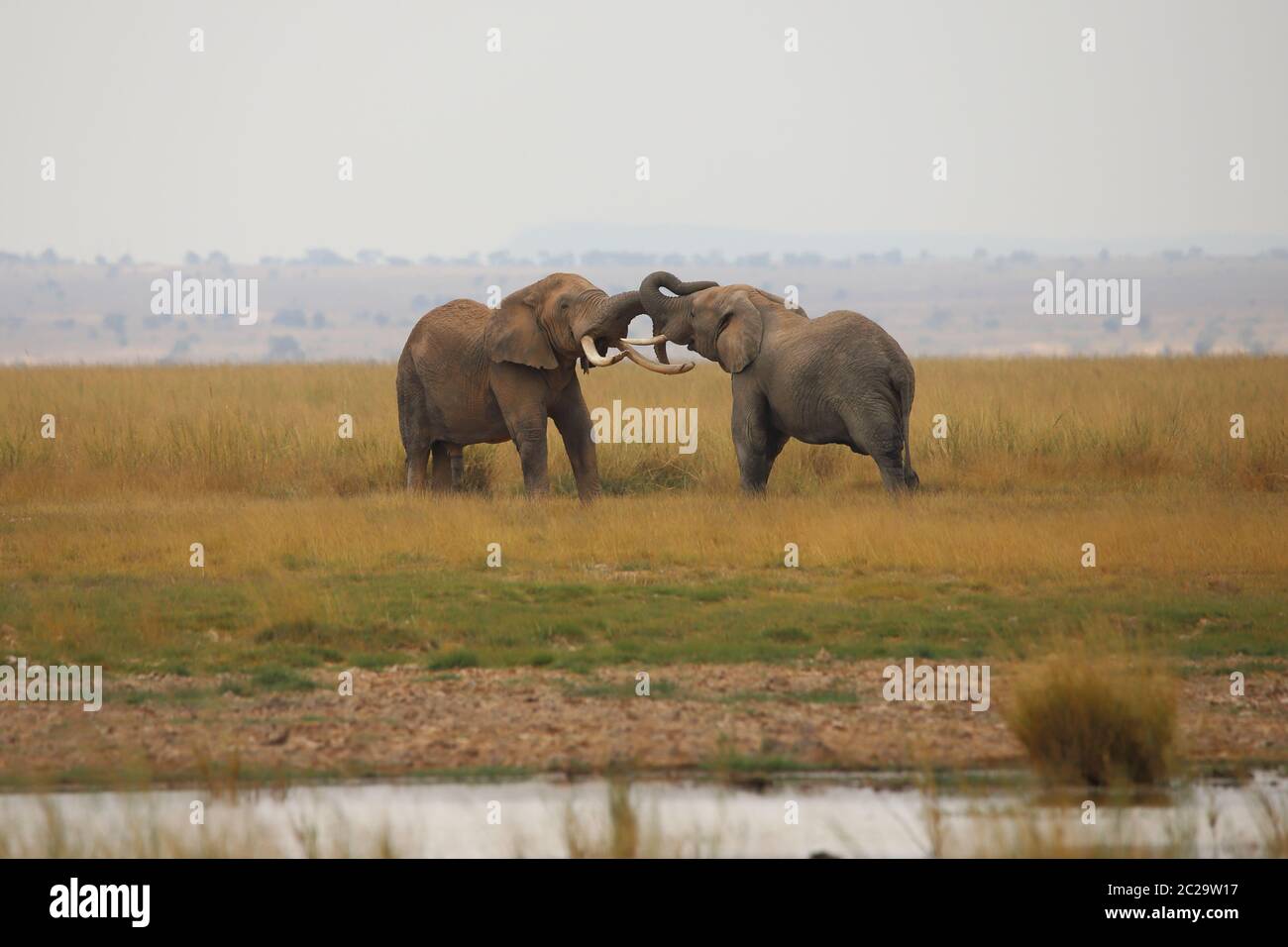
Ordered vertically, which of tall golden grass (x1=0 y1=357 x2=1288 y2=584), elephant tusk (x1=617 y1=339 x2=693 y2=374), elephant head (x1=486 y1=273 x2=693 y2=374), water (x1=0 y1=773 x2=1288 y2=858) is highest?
elephant head (x1=486 y1=273 x2=693 y2=374)

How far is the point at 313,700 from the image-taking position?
1012cm

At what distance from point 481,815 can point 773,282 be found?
562 feet

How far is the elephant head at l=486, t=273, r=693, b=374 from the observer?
1627 cm

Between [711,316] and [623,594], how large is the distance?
4870 mm

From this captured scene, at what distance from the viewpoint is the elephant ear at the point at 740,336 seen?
1658 centimetres

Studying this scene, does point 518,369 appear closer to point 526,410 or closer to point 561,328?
point 526,410

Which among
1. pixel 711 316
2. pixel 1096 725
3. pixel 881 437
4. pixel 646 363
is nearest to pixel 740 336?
pixel 711 316

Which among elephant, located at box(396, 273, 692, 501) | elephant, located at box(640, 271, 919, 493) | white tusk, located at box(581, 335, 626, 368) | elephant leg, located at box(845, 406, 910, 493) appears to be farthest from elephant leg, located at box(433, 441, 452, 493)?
elephant leg, located at box(845, 406, 910, 493)

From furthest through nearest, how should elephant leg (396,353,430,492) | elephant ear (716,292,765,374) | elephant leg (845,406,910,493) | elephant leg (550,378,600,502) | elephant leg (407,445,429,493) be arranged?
elephant leg (407,445,429,493), elephant leg (396,353,430,492), elephant leg (550,378,600,502), elephant ear (716,292,765,374), elephant leg (845,406,910,493)

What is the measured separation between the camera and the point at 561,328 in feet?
54.2

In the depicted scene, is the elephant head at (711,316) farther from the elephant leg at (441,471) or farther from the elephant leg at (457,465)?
the elephant leg at (441,471)

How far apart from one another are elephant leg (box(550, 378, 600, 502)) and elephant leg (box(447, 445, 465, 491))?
59.3 inches

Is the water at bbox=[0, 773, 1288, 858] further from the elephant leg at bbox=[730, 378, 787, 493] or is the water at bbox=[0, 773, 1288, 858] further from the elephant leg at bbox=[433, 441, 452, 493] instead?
the elephant leg at bbox=[433, 441, 452, 493]
